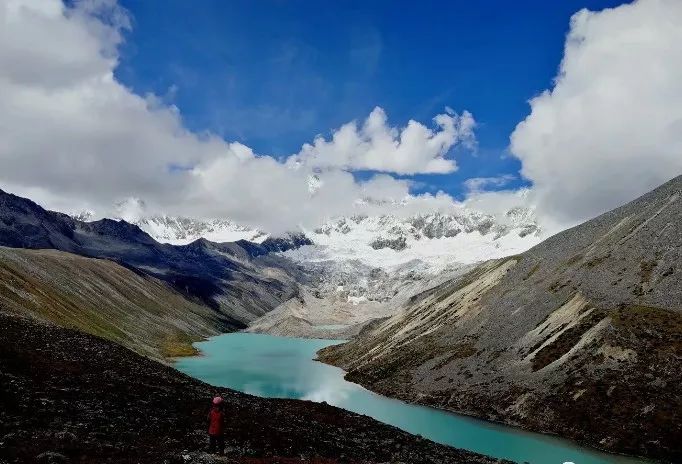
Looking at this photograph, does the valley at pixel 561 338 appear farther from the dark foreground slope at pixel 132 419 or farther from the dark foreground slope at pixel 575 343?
the dark foreground slope at pixel 132 419

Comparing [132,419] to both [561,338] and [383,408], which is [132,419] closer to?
[383,408]

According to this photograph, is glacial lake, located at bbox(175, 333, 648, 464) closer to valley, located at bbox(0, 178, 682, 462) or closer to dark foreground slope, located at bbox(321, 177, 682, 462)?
valley, located at bbox(0, 178, 682, 462)

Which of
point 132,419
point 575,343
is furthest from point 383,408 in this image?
point 132,419

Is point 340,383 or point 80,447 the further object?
point 340,383

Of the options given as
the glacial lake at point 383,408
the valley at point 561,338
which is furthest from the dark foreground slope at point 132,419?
the glacial lake at point 383,408

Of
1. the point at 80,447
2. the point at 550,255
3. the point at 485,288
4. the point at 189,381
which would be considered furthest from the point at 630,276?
the point at 80,447

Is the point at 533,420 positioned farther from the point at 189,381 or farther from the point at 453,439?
the point at 189,381
